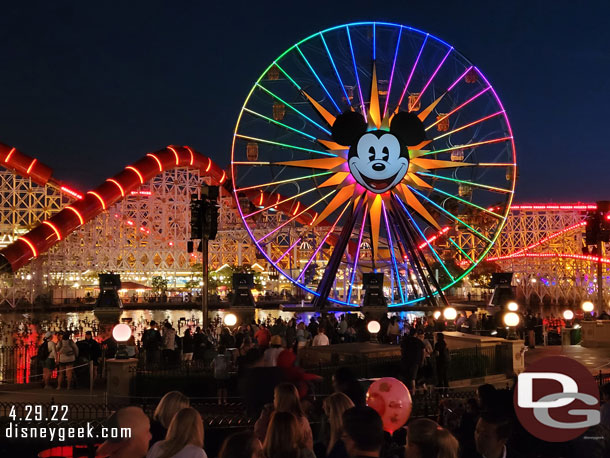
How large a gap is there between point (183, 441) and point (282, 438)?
71 cm

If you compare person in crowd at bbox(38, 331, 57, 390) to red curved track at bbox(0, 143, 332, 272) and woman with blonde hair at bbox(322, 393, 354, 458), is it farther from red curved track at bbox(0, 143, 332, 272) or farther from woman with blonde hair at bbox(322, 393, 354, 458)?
red curved track at bbox(0, 143, 332, 272)

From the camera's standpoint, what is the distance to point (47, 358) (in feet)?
51.9

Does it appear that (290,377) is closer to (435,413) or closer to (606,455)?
(606,455)

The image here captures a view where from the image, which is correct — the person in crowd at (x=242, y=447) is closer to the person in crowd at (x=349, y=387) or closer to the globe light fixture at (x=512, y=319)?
the person in crowd at (x=349, y=387)

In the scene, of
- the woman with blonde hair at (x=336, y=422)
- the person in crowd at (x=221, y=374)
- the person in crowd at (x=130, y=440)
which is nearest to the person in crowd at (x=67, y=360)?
the person in crowd at (x=221, y=374)

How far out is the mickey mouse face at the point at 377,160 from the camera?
2738cm

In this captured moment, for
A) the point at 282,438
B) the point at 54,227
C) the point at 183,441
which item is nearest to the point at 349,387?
the point at 282,438

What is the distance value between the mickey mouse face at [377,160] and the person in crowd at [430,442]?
22.9m

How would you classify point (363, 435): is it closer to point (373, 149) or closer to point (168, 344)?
point (168, 344)

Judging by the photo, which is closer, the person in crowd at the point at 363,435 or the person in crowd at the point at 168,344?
the person in crowd at the point at 363,435

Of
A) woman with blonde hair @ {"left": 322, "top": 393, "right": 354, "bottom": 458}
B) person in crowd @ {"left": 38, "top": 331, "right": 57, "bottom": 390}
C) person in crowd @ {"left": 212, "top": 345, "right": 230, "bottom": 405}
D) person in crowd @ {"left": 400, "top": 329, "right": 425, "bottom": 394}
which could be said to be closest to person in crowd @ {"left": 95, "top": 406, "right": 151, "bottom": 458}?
woman with blonde hair @ {"left": 322, "top": 393, "right": 354, "bottom": 458}

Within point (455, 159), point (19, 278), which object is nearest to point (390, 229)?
point (455, 159)

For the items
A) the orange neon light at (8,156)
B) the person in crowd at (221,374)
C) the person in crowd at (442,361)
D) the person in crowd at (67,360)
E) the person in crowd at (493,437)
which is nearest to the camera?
the person in crowd at (493,437)

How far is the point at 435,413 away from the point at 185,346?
7.80 meters
